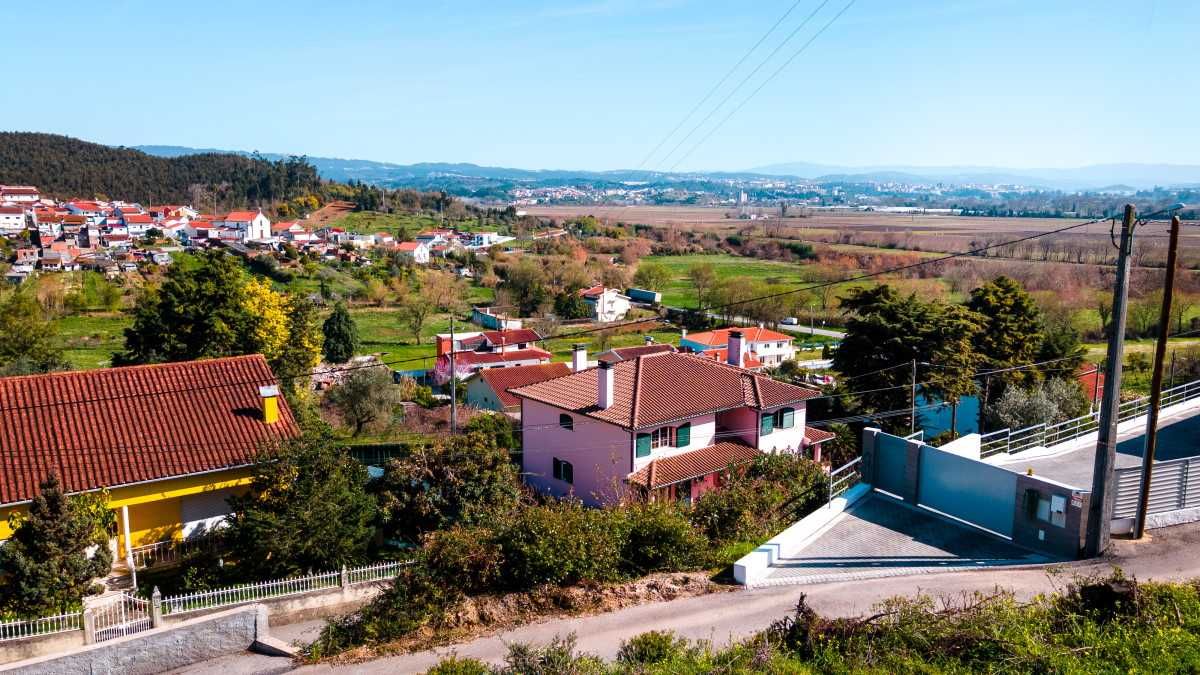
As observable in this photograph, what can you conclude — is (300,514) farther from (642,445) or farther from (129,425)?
(642,445)

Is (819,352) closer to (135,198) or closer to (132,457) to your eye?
(132,457)

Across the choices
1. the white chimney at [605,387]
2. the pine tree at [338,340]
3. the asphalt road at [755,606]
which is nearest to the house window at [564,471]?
the white chimney at [605,387]

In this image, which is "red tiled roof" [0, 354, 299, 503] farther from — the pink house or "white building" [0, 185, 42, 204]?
"white building" [0, 185, 42, 204]

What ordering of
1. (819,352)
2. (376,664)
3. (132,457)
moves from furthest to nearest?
(819,352), (132,457), (376,664)

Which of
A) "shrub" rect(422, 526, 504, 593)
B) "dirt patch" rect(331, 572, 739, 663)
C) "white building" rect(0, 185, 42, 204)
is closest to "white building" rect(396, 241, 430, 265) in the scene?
"white building" rect(0, 185, 42, 204)

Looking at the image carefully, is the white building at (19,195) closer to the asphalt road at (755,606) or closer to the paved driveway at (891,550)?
the asphalt road at (755,606)

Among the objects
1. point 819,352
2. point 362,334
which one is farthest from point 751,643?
point 362,334
